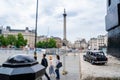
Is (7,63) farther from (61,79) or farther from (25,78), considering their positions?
(61,79)

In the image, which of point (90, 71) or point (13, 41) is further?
point (13, 41)

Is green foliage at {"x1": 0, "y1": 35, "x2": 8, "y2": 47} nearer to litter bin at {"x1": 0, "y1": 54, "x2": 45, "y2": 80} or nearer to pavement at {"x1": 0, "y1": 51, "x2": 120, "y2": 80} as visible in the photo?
pavement at {"x1": 0, "y1": 51, "x2": 120, "y2": 80}

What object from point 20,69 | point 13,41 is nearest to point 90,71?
point 20,69

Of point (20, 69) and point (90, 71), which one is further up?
point (20, 69)

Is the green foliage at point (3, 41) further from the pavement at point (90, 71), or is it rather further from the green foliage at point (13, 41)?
the pavement at point (90, 71)

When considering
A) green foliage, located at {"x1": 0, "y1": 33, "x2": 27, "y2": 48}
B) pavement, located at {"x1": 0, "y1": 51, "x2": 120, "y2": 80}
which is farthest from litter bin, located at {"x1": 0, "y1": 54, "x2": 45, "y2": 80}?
green foliage, located at {"x1": 0, "y1": 33, "x2": 27, "y2": 48}

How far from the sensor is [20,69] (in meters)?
5.19

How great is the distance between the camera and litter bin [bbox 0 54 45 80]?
506 centimetres

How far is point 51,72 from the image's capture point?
16.7 metres

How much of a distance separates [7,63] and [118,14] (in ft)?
99.6

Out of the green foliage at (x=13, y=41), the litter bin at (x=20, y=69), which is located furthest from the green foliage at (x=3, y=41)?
the litter bin at (x=20, y=69)

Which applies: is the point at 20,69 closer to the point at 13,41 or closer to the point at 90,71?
the point at 90,71

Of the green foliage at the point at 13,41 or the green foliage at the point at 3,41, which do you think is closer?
the green foliage at the point at 3,41

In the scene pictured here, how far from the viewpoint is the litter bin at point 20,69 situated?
5065 mm
